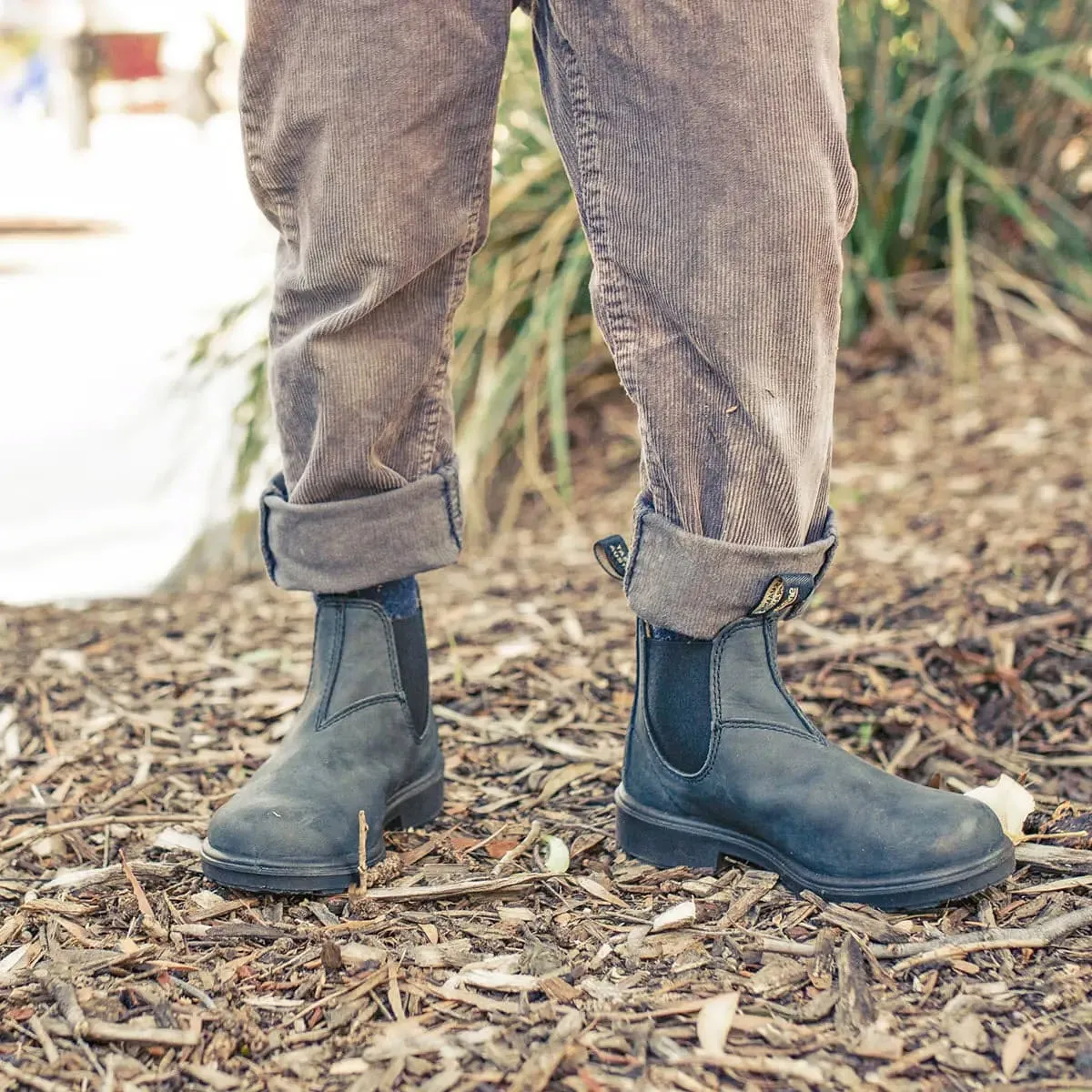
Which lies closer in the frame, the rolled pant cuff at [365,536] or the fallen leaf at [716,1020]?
the fallen leaf at [716,1020]

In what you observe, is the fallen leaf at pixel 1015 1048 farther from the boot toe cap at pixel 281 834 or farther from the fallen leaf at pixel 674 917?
the boot toe cap at pixel 281 834

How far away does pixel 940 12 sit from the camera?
2.31m

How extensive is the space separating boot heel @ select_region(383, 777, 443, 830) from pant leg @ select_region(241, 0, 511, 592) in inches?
7.8

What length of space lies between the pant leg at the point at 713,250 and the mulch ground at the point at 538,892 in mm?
235

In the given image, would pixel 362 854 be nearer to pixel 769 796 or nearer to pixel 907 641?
pixel 769 796

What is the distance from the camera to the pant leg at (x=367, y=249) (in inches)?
34.2

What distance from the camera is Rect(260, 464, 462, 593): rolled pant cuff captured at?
999mm

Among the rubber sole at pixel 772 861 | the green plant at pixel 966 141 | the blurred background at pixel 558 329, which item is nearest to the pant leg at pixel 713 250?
the rubber sole at pixel 772 861

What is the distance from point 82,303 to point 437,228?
8.52ft

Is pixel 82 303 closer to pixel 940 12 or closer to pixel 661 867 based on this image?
pixel 940 12

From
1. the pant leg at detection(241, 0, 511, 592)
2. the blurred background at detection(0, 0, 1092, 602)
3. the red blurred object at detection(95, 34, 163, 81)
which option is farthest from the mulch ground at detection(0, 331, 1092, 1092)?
the red blurred object at detection(95, 34, 163, 81)

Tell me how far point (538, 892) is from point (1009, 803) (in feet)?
1.27

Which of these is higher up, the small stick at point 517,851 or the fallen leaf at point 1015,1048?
the fallen leaf at point 1015,1048

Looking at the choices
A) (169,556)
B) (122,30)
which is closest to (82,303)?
(169,556)
